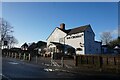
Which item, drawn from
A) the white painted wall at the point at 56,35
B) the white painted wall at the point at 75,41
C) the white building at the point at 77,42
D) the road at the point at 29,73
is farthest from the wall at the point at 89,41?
the road at the point at 29,73

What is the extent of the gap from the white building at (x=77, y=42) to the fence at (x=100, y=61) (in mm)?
29296

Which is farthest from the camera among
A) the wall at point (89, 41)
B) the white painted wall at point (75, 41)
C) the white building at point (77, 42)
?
the white painted wall at point (75, 41)

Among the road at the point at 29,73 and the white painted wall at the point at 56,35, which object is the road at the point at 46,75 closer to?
the road at the point at 29,73

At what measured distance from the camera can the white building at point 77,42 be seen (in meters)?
55.3

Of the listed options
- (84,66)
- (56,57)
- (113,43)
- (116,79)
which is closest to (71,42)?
(56,57)

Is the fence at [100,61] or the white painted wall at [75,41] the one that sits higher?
the white painted wall at [75,41]

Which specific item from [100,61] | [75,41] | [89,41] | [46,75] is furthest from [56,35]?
[46,75]

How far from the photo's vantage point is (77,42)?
A: 5700 centimetres

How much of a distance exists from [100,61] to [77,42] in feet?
111

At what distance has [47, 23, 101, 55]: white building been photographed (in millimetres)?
55312

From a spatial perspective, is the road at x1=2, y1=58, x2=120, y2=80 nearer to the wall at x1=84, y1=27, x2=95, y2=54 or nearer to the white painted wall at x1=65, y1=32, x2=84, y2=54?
the white painted wall at x1=65, y1=32, x2=84, y2=54

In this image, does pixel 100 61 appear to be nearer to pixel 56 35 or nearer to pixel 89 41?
pixel 89 41

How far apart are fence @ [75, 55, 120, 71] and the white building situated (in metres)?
29.3

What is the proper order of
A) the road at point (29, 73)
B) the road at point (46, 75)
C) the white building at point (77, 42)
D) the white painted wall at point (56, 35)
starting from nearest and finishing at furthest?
the road at point (46, 75)
the road at point (29, 73)
the white building at point (77, 42)
the white painted wall at point (56, 35)
